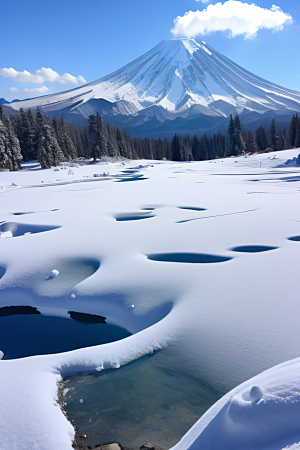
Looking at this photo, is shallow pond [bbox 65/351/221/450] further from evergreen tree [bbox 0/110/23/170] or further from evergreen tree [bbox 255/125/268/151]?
evergreen tree [bbox 255/125/268/151]

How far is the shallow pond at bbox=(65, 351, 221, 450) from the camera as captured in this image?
188 cm

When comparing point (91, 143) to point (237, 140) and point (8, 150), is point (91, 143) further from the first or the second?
point (237, 140)

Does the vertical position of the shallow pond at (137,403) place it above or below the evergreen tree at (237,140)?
below

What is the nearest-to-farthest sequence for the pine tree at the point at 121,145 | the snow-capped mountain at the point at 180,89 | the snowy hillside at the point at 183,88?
the pine tree at the point at 121,145 → the snowy hillside at the point at 183,88 → the snow-capped mountain at the point at 180,89

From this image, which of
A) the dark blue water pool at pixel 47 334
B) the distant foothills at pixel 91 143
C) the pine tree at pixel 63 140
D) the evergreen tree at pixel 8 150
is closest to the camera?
the dark blue water pool at pixel 47 334

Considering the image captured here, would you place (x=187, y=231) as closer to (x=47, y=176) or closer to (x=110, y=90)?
(x=47, y=176)

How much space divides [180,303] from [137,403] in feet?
3.81

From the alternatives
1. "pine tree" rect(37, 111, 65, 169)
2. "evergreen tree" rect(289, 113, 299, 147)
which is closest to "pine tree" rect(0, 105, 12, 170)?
"pine tree" rect(37, 111, 65, 169)

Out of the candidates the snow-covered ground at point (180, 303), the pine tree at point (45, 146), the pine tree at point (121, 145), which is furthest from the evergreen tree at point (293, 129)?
the snow-covered ground at point (180, 303)

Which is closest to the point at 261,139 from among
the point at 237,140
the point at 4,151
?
the point at 237,140

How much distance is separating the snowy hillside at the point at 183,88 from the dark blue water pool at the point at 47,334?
586 feet

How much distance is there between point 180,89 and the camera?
197 metres

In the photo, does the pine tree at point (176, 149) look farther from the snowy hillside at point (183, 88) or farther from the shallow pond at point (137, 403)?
the snowy hillside at point (183, 88)

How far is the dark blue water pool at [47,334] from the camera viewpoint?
9.78 feet
